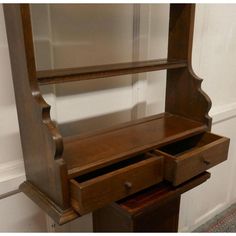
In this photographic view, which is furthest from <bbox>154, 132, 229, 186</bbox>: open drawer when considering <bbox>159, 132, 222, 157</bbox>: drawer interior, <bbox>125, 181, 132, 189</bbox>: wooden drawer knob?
<bbox>125, 181, 132, 189</bbox>: wooden drawer knob

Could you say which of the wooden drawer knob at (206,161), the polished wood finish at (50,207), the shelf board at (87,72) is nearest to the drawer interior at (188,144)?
the wooden drawer knob at (206,161)

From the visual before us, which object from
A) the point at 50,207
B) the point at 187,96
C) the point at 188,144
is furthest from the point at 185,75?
the point at 50,207

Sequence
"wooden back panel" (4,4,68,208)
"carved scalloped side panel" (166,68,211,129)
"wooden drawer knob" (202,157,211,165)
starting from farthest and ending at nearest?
"carved scalloped side panel" (166,68,211,129) → "wooden drawer knob" (202,157,211,165) → "wooden back panel" (4,4,68,208)

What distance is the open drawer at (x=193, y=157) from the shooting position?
2.61ft

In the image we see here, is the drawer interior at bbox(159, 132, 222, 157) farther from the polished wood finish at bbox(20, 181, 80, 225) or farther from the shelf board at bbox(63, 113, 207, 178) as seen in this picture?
the polished wood finish at bbox(20, 181, 80, 225)

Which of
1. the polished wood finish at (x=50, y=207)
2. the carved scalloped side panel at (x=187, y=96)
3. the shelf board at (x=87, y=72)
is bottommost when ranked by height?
the polished wood finish at (x=50, y=207)

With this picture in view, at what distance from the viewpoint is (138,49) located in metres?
1.07

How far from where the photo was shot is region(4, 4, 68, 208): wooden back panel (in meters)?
0.63

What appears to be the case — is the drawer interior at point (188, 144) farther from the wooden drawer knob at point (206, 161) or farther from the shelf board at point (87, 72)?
the shelf board at point (87, 72)

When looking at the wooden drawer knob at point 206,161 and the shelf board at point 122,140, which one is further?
the wooden drawer knob at point 206,161

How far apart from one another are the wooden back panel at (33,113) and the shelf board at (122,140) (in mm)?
50

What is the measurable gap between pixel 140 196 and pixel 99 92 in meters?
0.39

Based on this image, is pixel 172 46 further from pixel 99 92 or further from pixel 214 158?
pixel 214 158

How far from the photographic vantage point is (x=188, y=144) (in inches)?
39.9
